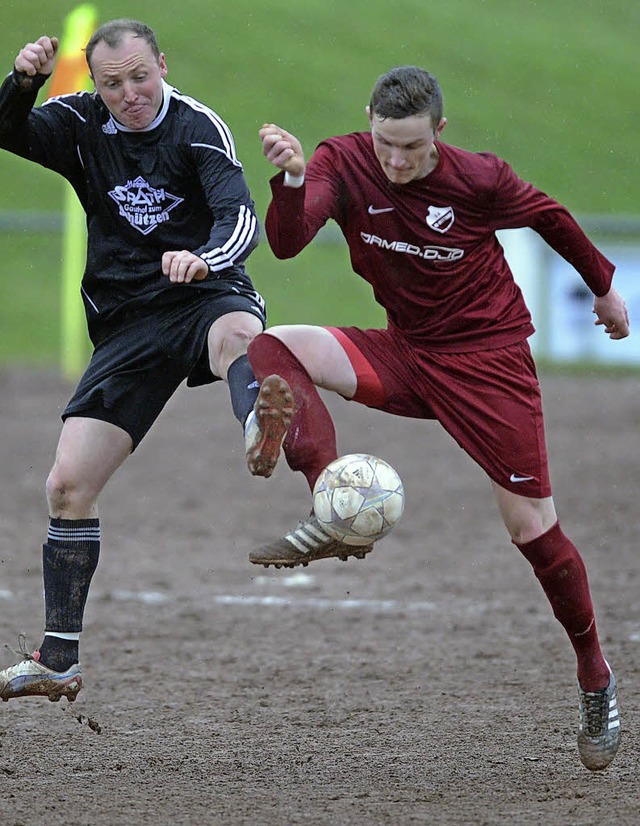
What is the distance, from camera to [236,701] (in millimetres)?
6328

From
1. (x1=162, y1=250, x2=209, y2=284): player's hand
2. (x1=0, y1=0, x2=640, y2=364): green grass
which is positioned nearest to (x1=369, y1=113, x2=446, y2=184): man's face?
(x1=162, y1=250, x2=209, y2=284): player's hand

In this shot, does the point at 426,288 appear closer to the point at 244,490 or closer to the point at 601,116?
the point at 244,490

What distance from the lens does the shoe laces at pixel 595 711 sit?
5.14 m

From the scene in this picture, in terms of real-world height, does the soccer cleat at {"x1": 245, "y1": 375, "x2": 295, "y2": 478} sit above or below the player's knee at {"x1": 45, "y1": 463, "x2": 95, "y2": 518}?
above

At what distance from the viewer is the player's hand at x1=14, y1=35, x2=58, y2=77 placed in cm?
496

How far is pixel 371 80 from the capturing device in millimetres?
28562

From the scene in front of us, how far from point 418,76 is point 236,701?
3102 millimetres

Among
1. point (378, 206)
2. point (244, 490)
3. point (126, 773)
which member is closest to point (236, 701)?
point (126, 773)

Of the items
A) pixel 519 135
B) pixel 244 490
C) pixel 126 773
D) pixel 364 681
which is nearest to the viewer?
pixel 126 773

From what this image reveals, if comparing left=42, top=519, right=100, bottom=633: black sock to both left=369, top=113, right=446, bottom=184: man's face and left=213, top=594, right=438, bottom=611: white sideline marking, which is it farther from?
left=213, top=594, right=438, bottom=611: white sideline marking

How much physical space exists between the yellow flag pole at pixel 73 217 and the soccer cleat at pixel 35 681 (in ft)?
8.04

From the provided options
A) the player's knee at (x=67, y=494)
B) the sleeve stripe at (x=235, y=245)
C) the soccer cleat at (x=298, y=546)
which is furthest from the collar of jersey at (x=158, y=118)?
the soccer cleat at (x=298, y=546)

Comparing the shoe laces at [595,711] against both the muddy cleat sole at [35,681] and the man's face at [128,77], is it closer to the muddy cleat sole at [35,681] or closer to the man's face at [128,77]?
the muddy cleat sole at [35,681]

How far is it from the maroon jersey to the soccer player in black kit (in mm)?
388
